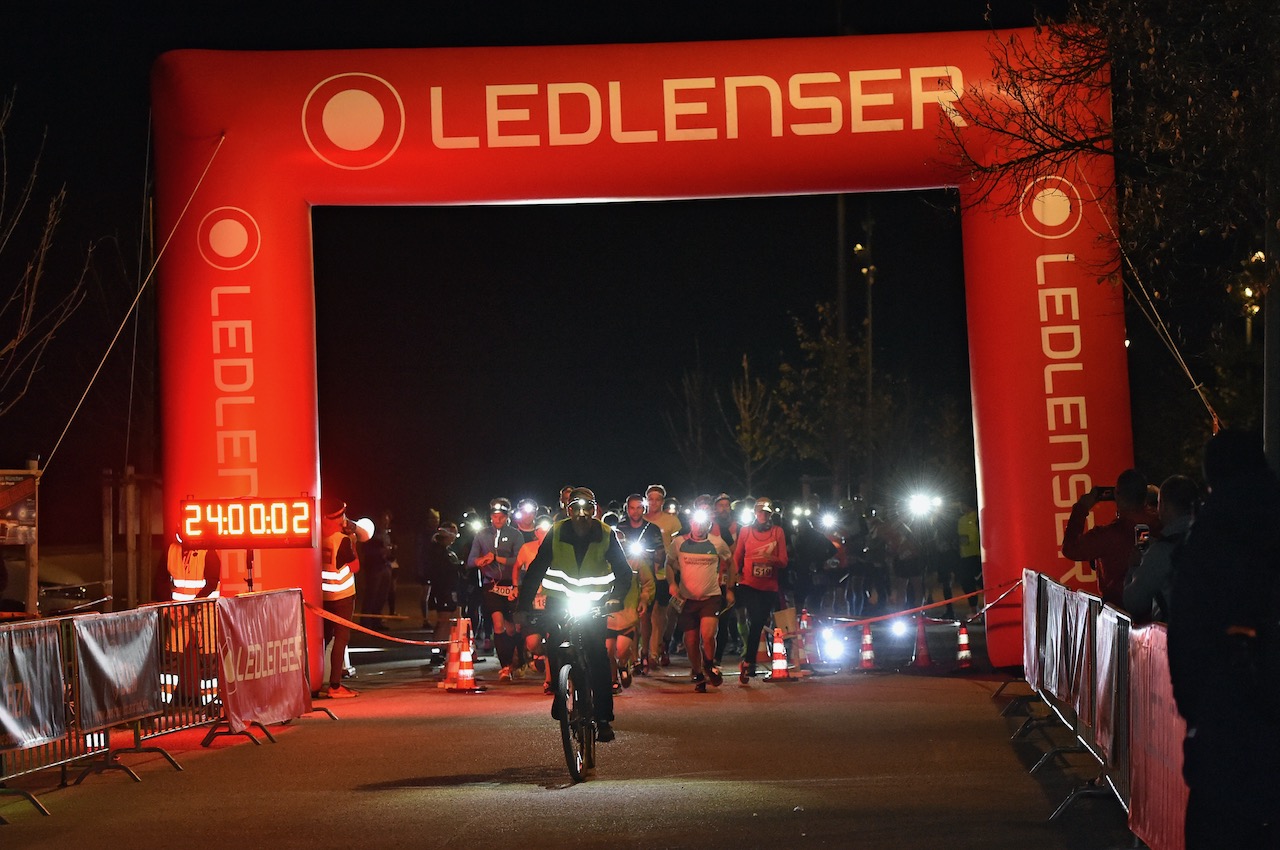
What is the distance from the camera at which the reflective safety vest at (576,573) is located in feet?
35.6

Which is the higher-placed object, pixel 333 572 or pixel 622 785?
pixel 333 572

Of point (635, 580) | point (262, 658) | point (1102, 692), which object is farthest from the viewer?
point (635, 580)

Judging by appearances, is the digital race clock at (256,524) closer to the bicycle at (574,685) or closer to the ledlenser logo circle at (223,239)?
the ledlenser logo circle at (223,239)

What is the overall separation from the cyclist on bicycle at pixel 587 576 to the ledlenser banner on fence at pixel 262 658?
2.71m

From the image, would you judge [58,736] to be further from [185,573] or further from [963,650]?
[963,650]

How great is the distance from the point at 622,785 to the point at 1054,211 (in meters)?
8.21

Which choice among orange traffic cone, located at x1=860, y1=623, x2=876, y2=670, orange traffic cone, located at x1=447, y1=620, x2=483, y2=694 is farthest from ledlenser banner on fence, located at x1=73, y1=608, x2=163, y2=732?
orange traffic cone, located at x1=860, y1=623, x2=876, y2=670

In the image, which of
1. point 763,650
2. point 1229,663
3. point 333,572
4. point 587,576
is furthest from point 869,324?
point 1229,663

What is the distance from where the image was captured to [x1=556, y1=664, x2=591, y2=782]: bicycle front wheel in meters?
9.76

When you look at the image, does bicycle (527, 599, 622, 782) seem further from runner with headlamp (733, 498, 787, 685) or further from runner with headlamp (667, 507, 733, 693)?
runner with headlamp (733, 498, 787, 685)

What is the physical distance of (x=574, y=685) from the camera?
10047 millimetres

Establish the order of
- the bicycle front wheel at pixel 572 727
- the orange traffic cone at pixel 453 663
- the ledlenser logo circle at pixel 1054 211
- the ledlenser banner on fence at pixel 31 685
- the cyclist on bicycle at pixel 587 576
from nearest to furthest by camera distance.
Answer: the ledlenser banner on fence at pixel 31 685 < the bicycle front wheel at pixel 572 727 < the cyclist on bicycle at pixel 587 576 < the ledlenser logo circle at pixel 1054 211 < the orange traffic cone at pixel 453 663

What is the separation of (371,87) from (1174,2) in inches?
295

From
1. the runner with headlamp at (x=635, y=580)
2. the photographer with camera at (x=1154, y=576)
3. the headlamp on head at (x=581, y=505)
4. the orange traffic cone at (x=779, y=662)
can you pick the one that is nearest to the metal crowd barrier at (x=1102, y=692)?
the photographer with camera at (x=1154, y=576)
